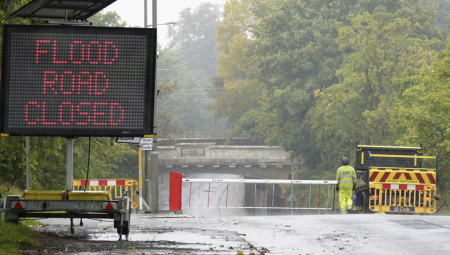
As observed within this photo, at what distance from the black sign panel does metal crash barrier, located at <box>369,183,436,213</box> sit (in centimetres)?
1307

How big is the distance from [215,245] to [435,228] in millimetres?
4828

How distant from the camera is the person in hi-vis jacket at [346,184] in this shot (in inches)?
843

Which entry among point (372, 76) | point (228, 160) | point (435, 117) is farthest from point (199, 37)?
point (435, 117)

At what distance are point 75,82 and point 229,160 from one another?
198 feet

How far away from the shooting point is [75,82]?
11492 millimetres

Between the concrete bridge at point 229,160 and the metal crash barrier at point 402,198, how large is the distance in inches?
1726

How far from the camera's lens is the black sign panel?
451 inches

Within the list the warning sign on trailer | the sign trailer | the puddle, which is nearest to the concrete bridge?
the warning sign on trailer

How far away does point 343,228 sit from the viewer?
578 inches

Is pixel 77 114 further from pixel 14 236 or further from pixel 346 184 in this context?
pixel 346 184

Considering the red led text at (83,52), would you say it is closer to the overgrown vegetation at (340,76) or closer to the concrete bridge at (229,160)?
the overgrown vegetation at (340,76)

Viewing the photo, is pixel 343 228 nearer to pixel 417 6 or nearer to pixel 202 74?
pixel 417 6

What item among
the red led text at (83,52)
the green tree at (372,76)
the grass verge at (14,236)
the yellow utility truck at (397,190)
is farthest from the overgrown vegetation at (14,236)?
the green tree at (372,76)

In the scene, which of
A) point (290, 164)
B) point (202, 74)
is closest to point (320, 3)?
point (290, 164)
